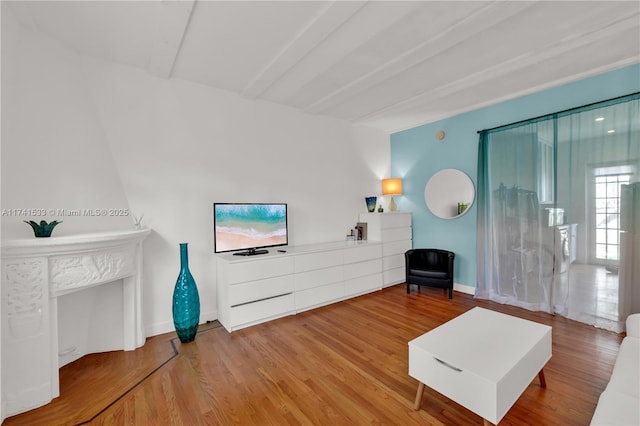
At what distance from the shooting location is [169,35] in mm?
2191

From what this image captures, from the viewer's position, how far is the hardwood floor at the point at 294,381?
1675 millimetres

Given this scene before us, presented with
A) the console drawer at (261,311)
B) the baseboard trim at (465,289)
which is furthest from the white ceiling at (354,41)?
the baseboard trim at (465,289)

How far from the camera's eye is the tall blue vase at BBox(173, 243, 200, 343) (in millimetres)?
2596

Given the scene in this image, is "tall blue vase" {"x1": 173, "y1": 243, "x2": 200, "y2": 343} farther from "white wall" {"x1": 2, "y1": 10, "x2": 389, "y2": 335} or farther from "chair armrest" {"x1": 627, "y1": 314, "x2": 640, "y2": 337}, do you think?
"chair armrest" {"x1": 627, "y1": 314, "x2": 640, "y2": 337}

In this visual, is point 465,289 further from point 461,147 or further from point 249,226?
point 249,226

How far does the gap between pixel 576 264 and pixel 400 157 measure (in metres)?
2.82

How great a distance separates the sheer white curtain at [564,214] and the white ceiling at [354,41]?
55 centimetres

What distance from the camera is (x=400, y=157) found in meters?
4.87

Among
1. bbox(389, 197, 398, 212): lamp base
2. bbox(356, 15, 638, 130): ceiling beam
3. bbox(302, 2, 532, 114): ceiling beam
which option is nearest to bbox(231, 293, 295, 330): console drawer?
bbox(389, 197, 398, 212): lamp base

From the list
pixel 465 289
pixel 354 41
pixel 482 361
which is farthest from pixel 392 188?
pixel 482 361

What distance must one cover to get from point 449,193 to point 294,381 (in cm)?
341

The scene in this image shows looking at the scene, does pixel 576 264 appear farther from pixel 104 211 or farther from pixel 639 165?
pixel 104 211

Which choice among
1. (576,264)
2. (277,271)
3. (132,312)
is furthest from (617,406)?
(132,312)

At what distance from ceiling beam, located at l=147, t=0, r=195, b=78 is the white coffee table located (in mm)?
2754
